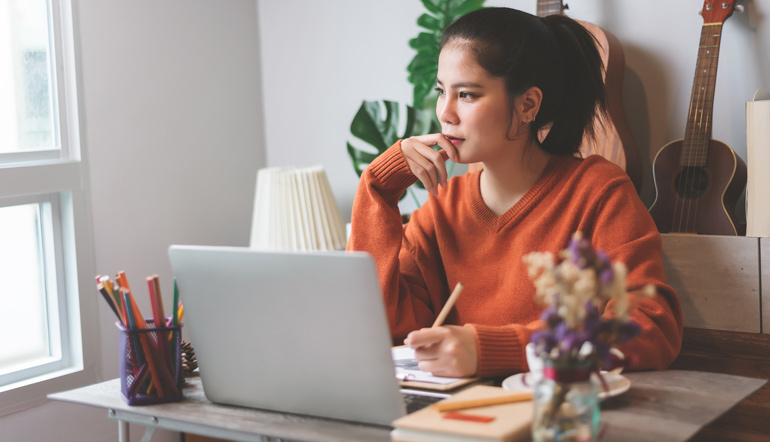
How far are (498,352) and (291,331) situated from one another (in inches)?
12.6

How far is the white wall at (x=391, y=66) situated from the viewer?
5.95 ft

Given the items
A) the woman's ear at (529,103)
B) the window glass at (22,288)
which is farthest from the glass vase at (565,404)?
the window glass at (22,288)

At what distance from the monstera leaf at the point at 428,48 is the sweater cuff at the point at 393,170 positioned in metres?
0.84

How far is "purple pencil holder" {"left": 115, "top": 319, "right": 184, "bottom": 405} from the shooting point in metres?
Answer: 1.12

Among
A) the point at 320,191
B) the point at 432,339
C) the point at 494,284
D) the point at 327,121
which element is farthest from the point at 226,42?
the point at 432,339

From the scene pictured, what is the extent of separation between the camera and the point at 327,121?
2609mm

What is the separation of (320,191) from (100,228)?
0.63 metres

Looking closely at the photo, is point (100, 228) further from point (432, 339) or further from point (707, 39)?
point (707, 39)

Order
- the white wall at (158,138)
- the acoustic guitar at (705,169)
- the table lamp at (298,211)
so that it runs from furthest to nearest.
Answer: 1. the table lamp at (298,211)
2. the white wall at (158,138)
3. the acoustic guitar at (705,169)

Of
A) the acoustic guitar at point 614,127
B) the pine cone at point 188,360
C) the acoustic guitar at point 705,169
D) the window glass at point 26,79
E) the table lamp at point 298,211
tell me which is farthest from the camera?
the table lamp at point 298,211

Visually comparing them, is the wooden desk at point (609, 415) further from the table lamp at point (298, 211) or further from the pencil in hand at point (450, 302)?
the table lamp at point (298, 211)

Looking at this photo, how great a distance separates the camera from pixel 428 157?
1451 millimetres

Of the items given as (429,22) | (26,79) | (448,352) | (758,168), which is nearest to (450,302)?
(448,352)

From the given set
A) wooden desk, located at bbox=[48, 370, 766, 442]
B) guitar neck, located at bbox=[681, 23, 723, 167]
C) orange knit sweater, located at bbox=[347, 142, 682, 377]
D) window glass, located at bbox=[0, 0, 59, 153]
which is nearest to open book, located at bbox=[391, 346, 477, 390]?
wooden desk, located at bbox=[48, 370, 766, 442]
